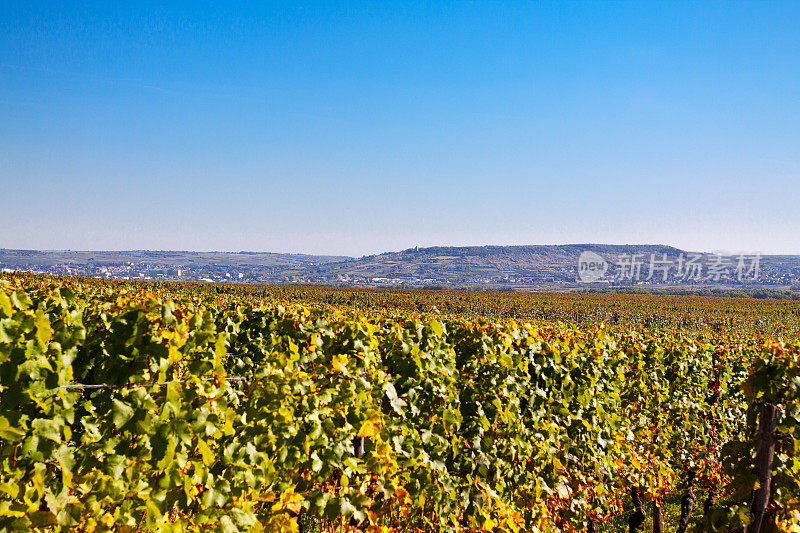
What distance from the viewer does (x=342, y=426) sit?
349 centimetres

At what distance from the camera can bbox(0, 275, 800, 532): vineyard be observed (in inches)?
91.1

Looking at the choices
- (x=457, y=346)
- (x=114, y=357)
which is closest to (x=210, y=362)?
(x=114, y=357)

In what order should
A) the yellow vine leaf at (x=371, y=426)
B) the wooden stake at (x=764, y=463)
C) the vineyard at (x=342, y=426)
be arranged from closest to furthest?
the vineyard at (x=342, y=426) < the yellow vine leaf at (x=371, y=426) < the wooden stake at (x=764, y=463)

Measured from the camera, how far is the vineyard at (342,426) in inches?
91.1

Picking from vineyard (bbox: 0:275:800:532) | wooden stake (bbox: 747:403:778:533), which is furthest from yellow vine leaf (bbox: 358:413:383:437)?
wooden stake (bbox: 747:403:778:533)

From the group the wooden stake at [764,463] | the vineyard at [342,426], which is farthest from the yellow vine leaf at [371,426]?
the wooden stake at [764,463]

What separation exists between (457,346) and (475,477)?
47.1 inches

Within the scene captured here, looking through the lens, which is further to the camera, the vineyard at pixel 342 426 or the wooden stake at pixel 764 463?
the wooden stake at pixel 764 463

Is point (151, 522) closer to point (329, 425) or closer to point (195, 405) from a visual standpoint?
point (195, 405)

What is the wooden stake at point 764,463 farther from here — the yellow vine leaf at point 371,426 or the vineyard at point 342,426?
the yellow vine leaf at point 371,426

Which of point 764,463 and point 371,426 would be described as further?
point 764,463

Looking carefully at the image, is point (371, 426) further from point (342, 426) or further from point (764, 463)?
point (764, 463)

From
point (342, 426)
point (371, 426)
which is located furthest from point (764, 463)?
point (342, 426)

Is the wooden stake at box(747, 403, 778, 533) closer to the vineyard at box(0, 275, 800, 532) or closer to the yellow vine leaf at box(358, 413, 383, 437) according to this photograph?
the vineyard at box(0, 275, 800, 532)
